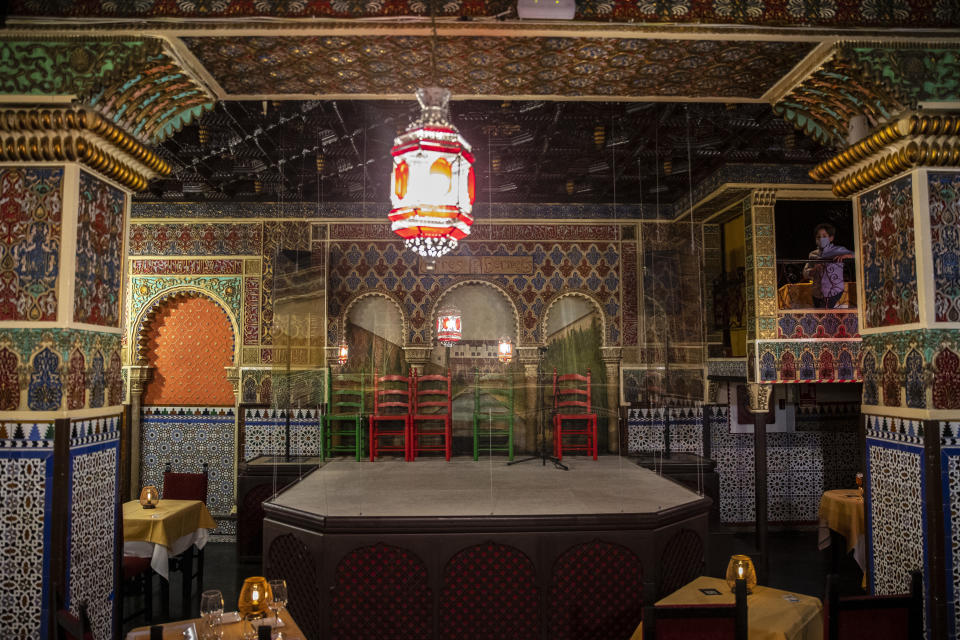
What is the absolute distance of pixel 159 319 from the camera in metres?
9.13

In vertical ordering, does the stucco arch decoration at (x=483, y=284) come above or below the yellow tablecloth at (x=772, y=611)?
above

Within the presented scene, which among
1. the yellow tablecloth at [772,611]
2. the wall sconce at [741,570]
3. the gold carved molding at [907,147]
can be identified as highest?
the gold carved molding at [907,147]

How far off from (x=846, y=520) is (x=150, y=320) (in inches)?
355

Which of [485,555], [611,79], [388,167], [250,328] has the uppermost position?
[388,167]

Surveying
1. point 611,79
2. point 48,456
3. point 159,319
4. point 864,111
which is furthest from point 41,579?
point 159,319

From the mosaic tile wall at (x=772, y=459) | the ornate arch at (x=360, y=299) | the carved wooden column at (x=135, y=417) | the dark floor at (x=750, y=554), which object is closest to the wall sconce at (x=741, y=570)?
the dark floor at (x=750, y=554)

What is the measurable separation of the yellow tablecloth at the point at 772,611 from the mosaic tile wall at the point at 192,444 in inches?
272

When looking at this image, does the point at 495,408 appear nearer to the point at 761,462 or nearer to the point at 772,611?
the point at 761,462

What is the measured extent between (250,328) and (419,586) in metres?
5.23

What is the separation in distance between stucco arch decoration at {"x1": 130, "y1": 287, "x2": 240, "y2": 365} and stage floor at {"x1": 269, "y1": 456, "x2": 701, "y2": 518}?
2.47m

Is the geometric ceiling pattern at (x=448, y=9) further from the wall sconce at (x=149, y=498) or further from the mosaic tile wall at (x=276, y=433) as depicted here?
the mosaic tile wall at (x=276, y=433)

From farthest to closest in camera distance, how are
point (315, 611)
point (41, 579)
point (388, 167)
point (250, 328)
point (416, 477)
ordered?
point (250, 328)
point (388, 167)
point (416, 477)
point (315, 611)
point (41, 579)

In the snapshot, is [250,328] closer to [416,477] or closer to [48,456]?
[416,477]

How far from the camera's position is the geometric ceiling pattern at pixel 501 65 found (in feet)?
12.5
